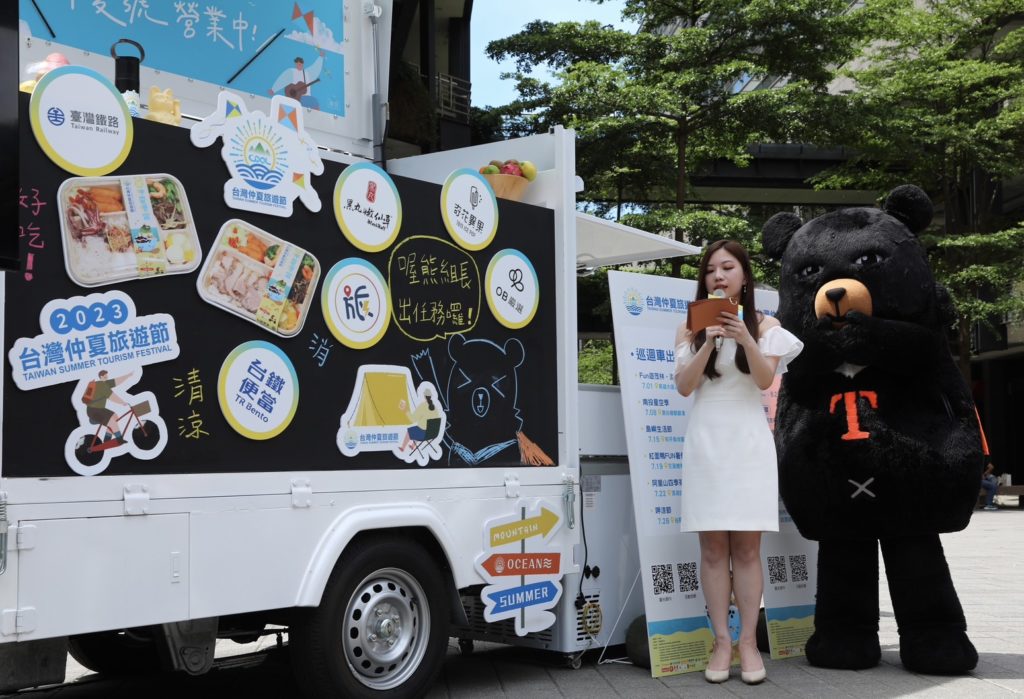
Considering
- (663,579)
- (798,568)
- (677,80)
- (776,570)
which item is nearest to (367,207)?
(663,579)

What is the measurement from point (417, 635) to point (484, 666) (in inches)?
51.7

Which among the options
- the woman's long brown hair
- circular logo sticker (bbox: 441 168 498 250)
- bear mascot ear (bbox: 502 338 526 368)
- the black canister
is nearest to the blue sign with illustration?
the black canister

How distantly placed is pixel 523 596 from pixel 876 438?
1.84 m

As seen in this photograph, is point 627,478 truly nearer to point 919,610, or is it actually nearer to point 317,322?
point 919,610

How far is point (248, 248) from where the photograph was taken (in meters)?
4.30

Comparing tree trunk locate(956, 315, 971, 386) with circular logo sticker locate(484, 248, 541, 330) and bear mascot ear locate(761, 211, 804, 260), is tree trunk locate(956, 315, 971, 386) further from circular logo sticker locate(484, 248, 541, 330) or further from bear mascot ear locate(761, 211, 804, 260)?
circular logo sticker locate(484, 248, 541, 330)

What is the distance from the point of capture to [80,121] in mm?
3758

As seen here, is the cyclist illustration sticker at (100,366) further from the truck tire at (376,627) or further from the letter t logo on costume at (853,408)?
the letter t logo on costume at (853,408)

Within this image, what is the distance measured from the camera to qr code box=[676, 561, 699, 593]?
19.2ft

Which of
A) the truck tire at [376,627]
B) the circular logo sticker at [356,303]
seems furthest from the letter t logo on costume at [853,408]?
the circular logo sticker at [356,303]

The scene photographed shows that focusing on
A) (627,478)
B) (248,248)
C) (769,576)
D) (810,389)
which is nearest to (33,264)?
(248,248)

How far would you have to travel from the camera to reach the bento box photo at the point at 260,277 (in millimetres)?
4180

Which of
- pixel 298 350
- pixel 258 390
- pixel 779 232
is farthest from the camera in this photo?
pixel 779 232

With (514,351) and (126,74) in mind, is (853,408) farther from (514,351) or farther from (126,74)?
(126,74)
